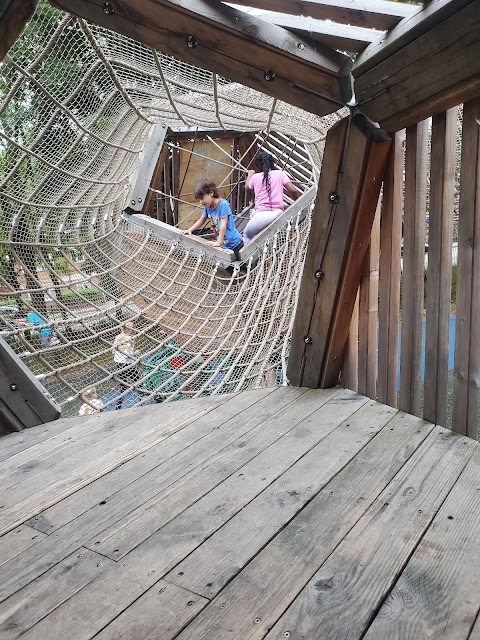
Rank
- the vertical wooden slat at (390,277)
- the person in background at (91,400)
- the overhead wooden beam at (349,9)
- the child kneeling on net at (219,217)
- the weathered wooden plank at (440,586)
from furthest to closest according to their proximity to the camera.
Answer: the child kneeling on net at (219,217)
the person in background at (91,400)
the vertical wooden slat at (390,277)
the overhead wooden beam at (349,9)
the weathered wooden plank at (440,586)

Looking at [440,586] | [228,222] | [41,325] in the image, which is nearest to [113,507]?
[440,586]

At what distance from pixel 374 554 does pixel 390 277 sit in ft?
2.90

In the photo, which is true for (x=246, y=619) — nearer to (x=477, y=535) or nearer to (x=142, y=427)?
(x=477, y=535)

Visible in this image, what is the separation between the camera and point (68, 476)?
1509 millimetres

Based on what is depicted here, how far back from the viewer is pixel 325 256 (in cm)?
186

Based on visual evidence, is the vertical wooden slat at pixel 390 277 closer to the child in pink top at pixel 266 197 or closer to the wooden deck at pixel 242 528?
the wooden deck at pixel 242 528

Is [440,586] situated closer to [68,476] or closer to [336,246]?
[68,476]

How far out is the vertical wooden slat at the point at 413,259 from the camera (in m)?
1.62

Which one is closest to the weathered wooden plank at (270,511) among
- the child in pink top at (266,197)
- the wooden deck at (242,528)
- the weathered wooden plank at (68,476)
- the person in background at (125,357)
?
the wooden deck at (242,528)

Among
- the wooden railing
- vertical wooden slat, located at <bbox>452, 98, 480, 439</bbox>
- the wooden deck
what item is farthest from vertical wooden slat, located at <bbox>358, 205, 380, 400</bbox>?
vertical wooden slat, located at <bbox>452, 98, 480, 439</bbox>

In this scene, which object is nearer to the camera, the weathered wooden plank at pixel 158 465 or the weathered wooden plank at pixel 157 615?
the weathered wooden plank at pixel 157 615

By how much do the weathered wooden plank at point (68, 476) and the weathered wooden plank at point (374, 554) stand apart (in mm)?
631

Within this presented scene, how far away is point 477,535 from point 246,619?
48 cm

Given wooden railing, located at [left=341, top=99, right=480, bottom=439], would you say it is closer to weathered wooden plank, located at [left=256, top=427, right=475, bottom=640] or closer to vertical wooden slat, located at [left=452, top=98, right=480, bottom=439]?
vertical wooden slat, located at [left=452, top=98, right=480, bottom=439]
